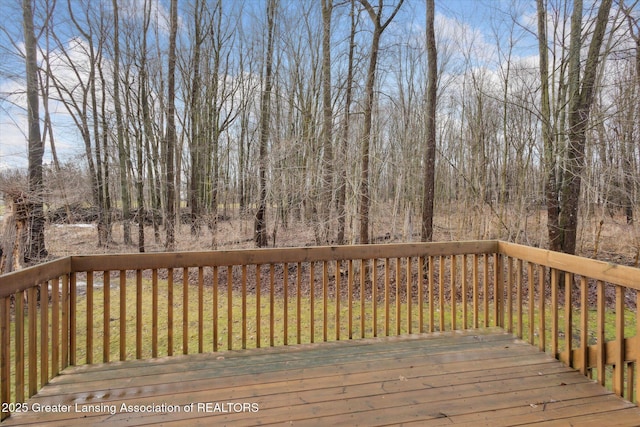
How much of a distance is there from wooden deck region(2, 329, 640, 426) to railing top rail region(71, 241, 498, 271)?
0.68 meters

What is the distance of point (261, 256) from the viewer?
260cm

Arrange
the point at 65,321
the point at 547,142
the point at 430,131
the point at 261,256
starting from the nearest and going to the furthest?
the point at 65,321 → the point at 261,256 → the point at 547,142 → the point at 430,131

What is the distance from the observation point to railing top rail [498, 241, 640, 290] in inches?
77.2

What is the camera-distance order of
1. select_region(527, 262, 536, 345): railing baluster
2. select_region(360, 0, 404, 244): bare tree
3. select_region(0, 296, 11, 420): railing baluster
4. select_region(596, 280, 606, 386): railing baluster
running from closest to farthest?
1. select_region(0, 296, 11, 420): railing baluster
2. select_region(596, 280, 606, 386): railing baluster
3. select_region(527, 262, 536, 345): railing baluster
4. select_region(360, 0, 404, 244): bare tree

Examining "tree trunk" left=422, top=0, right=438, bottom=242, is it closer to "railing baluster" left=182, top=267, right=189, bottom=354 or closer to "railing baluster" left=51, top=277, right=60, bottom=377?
"railing baluster" left=182, top=267, right=189, bottom=354

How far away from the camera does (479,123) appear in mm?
6715

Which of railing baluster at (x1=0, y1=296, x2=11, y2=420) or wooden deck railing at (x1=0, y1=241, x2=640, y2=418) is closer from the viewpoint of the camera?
railing baluster at (x1=0, y1=296, x2=11, y2=420)

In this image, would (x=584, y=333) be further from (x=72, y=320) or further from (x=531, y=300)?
(x=72, y=320)

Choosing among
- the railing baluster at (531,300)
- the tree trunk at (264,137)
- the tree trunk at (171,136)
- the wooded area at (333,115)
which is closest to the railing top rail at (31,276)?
the railing baluster at (531,300)

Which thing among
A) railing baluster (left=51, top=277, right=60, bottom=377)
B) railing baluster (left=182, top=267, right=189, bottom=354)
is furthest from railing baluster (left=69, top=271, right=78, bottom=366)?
railing baluster (left=182, top=267, right=189, bottom=354)

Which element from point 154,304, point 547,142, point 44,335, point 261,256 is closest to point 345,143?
point 547,142

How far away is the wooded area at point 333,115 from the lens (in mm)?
5473

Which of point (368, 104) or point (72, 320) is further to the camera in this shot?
point (368, 104)

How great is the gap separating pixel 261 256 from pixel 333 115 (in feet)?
15.6
